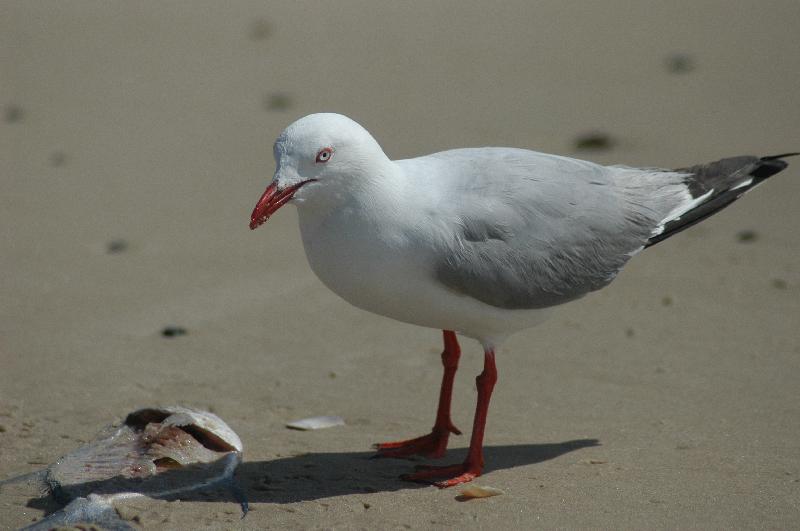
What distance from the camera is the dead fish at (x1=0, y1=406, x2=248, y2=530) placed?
454cm

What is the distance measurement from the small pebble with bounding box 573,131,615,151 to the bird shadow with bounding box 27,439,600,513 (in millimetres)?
4652

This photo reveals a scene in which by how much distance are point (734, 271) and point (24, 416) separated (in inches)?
183

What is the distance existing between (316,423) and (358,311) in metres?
1.63

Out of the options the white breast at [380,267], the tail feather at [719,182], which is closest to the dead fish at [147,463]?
the white breast at [380,267]

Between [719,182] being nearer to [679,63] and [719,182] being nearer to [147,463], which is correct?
[147,463]

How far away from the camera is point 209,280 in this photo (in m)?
7.35

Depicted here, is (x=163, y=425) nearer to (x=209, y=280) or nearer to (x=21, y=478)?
(x=21, y=478)

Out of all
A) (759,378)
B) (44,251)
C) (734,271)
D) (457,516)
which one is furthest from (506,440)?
(44,251)

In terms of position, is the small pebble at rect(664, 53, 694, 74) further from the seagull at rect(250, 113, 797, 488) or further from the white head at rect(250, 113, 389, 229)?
the white head at rect(250, 113, 389, 229)

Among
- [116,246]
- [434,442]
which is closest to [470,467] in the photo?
[434,442]

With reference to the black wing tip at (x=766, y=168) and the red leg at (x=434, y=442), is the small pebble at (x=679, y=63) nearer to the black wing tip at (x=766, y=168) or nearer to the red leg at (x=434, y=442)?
the black wing tip at (x=766, y=168)

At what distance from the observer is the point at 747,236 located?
8.02 meters

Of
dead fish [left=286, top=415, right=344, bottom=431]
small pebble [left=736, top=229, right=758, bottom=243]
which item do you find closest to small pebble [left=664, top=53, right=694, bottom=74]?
small pebble [left=736, top=229, right=758, bottom=243]

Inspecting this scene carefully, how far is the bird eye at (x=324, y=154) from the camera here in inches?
178
